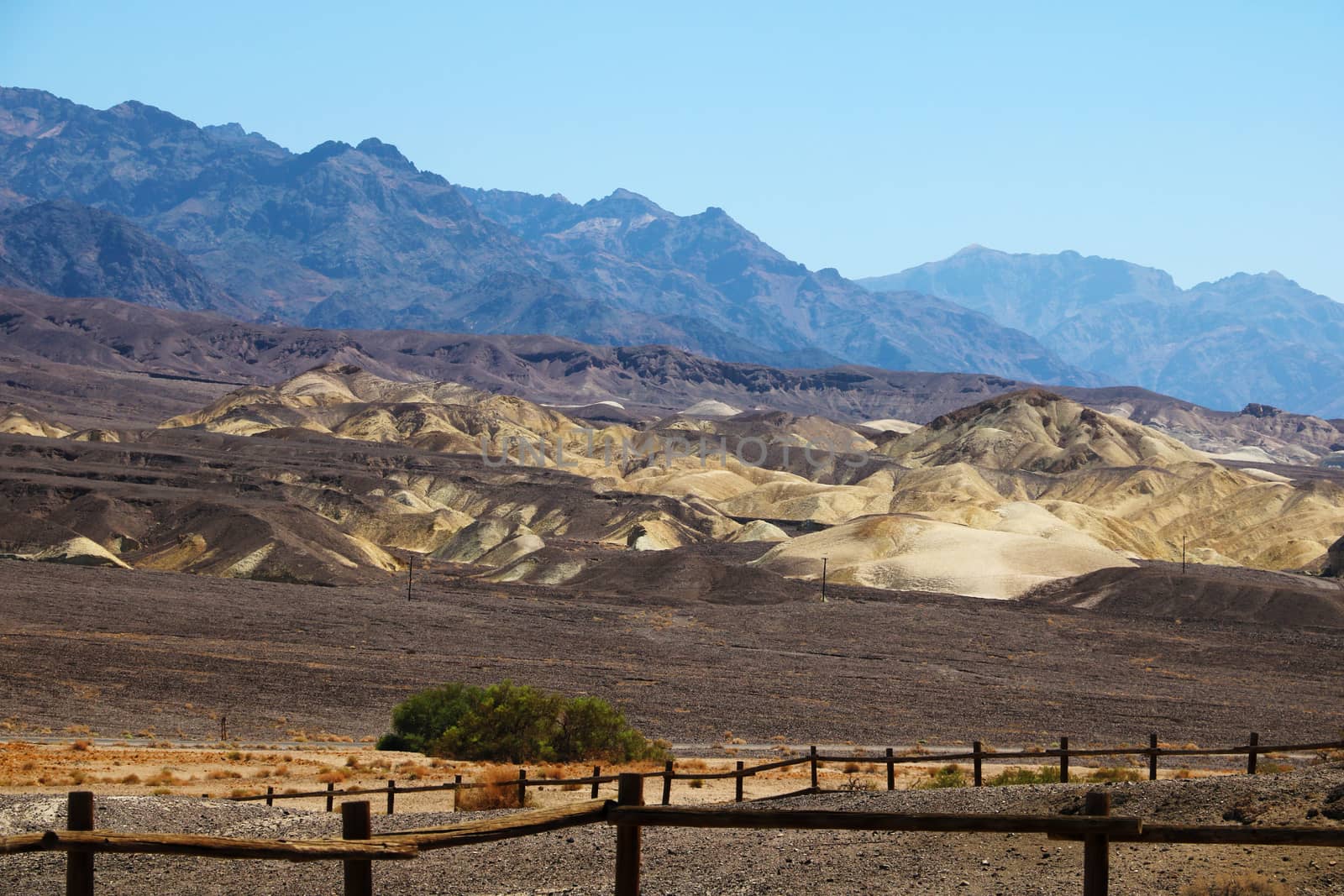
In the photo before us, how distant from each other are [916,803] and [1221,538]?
122 meters

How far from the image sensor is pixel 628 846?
25.9 feet

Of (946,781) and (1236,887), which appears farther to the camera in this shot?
(946,781)

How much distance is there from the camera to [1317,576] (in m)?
105

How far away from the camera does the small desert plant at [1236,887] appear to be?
984 cm

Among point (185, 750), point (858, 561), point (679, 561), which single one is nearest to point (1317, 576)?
point (858, 561)

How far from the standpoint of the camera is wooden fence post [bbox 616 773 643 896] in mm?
7816

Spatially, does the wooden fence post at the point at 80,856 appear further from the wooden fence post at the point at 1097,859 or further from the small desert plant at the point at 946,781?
the small desert plant at the point at 946,781

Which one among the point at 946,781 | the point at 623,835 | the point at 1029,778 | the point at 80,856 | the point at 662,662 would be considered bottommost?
the point at 662,662

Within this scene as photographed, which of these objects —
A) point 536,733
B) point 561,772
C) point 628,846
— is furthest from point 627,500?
point 628,846

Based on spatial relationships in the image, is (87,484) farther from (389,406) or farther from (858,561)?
(389,406)

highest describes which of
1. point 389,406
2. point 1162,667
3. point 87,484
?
point 389,406

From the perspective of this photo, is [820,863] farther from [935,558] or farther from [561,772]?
[935,558]

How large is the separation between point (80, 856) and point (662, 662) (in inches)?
2104

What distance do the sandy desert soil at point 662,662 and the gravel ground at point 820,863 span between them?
26.2m
